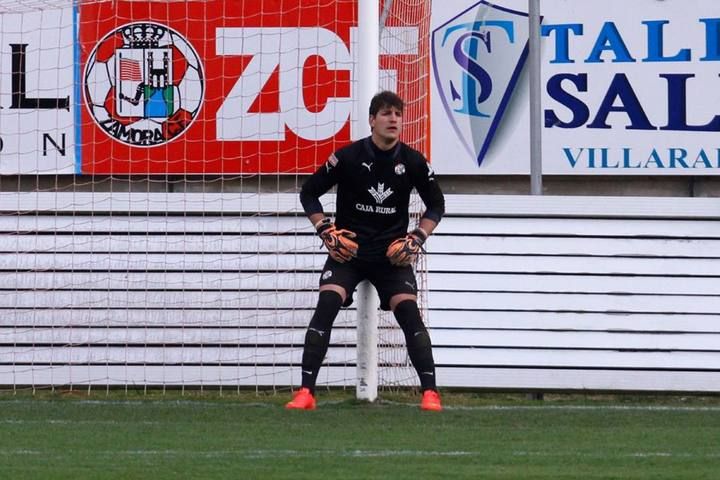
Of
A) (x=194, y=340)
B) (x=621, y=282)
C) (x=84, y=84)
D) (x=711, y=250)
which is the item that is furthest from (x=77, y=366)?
(x=711, y=250)

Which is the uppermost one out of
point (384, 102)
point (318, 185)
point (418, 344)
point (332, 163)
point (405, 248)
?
point (384, 102)

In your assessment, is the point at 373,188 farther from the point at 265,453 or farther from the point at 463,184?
the point at 463,184

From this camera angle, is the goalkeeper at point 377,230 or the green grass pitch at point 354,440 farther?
the goalkeeper at point 377,230

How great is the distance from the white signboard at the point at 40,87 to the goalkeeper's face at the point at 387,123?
4.74m

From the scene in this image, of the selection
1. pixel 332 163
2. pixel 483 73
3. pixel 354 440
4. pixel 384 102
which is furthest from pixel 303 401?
pixel 483 73

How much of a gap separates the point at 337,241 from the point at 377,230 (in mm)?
312

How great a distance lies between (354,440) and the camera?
712 cm

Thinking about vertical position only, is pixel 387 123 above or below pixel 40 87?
below

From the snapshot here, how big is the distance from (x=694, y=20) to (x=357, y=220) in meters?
5.48

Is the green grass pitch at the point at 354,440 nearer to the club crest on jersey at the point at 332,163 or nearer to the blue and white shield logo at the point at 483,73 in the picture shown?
the club crest on jersey at the point at 332,163

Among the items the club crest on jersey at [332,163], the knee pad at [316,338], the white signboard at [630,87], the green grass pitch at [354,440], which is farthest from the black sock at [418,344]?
the white signboard at [630,87]

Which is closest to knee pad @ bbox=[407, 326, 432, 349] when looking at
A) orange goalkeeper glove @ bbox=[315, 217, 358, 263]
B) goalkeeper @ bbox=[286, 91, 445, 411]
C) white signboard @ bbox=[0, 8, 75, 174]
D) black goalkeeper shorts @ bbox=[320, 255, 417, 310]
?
goalkeeper @ bbox=[286, 91, 445, 411]

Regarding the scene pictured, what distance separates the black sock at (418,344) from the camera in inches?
346

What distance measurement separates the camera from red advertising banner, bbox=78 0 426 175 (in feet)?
40.9
